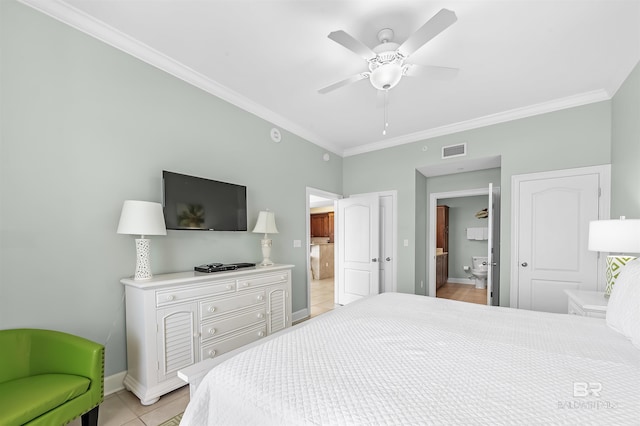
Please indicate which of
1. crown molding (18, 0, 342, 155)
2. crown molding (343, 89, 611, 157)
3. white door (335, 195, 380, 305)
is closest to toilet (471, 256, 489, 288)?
white door (335, 195, 380, 305)

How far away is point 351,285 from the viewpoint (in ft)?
14.8

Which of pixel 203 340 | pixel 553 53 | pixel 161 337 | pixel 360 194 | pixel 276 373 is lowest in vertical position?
pixel 203 340

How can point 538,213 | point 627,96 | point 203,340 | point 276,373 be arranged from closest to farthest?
point 276,373
point 203,340
point 627,96
point 538,213

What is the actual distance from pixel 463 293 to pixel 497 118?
364 cm

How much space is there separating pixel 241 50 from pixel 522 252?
3.82 metres

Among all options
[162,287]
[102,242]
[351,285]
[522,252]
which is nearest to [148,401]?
[162,287]

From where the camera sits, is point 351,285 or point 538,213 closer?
point 538,213

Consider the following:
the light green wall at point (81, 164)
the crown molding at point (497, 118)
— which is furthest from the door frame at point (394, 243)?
the light green wall at point (81, 164)

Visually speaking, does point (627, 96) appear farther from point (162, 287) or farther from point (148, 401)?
point (148, 401)

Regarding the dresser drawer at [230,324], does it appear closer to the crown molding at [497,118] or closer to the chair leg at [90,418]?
the chair leg at [90,418]

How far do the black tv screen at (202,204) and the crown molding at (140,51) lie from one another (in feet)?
3.18

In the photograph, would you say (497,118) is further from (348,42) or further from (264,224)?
(264,224)

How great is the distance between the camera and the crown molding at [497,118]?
115 inches

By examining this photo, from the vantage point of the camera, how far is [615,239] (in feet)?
6.45
